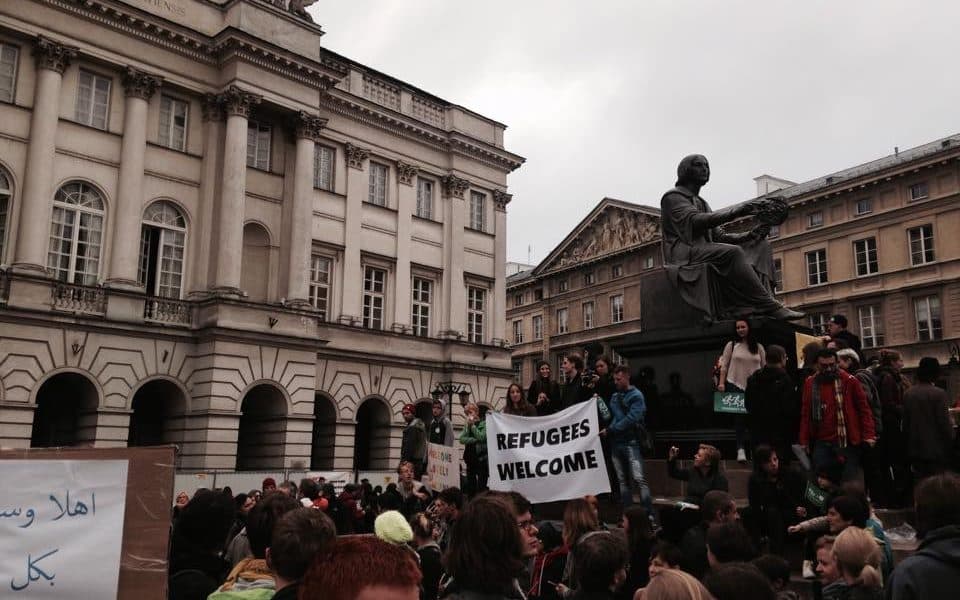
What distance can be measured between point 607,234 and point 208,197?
40969mm

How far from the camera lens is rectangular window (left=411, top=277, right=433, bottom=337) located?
38.2m

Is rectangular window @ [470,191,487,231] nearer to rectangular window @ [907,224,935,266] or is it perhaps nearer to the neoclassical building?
the neoclassical building

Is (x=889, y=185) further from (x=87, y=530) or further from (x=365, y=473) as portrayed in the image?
(x=87, y=530)

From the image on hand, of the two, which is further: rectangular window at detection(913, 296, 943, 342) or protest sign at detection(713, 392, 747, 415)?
rectangular window at detection(913, 296, 943, 342)

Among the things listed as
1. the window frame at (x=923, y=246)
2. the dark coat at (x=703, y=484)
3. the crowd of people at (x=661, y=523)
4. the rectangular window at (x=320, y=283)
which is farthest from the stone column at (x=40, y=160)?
the window frame at (x=923, y=246)

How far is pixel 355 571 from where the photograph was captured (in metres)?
2.22

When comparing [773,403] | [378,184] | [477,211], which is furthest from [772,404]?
[477,211]

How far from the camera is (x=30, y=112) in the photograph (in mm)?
26703

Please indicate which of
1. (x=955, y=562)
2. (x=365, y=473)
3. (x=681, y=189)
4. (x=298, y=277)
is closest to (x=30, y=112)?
(x=298, y=277)

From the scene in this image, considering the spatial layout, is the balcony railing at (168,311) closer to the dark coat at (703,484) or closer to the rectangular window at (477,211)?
the rectangular window at (477,211)

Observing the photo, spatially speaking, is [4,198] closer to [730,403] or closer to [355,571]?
[730,403]

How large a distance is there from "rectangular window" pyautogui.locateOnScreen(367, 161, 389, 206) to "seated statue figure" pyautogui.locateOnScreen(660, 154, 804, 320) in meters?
25.6

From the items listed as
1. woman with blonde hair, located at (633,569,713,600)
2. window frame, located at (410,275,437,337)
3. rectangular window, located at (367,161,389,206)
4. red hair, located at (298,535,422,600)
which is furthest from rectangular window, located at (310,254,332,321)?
red hair, located at (298,535,422,600)

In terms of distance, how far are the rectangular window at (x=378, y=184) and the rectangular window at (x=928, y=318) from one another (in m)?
30.9
